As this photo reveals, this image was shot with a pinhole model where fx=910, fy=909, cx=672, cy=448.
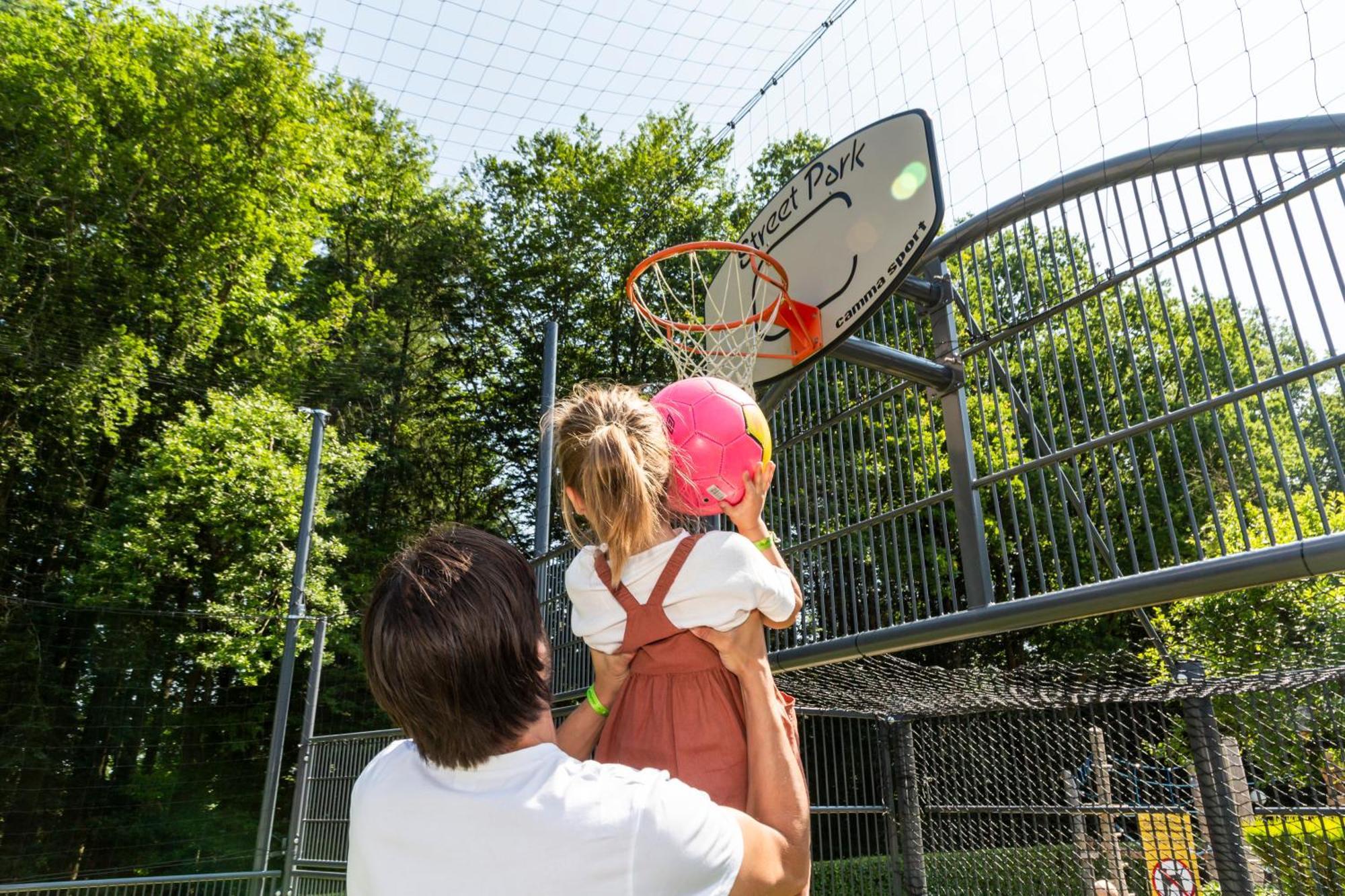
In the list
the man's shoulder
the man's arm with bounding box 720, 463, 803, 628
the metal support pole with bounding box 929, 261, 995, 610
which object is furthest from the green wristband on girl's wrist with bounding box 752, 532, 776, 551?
the metal support pole with bounding box 929, 261, 995, 610

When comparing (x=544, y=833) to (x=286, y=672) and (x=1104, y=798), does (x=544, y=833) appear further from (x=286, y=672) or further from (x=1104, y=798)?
(x=286, y=672)

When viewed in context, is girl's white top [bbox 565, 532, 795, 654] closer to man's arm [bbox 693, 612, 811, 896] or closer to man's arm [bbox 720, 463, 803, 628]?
man's arm [bbox 693, 612, 811, 896]

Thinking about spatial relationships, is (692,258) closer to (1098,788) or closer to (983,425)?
(983,425)

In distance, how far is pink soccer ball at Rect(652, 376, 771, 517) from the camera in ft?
7.06

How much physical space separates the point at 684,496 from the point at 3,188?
1742cm

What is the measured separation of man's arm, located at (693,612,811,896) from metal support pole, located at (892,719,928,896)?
19.8ft

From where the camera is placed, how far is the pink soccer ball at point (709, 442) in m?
2.15

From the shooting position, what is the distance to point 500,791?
1271mm

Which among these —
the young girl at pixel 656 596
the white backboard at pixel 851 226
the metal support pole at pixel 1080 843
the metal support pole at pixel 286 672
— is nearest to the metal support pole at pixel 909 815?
the metal support pole at pixel 1080 843

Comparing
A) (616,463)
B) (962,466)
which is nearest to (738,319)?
(962,466)

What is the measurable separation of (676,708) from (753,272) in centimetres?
303

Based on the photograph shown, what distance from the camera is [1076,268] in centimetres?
322

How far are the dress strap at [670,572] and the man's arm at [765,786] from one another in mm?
105

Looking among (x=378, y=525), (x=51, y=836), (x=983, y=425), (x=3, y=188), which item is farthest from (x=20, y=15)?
(x=983, y=425)
